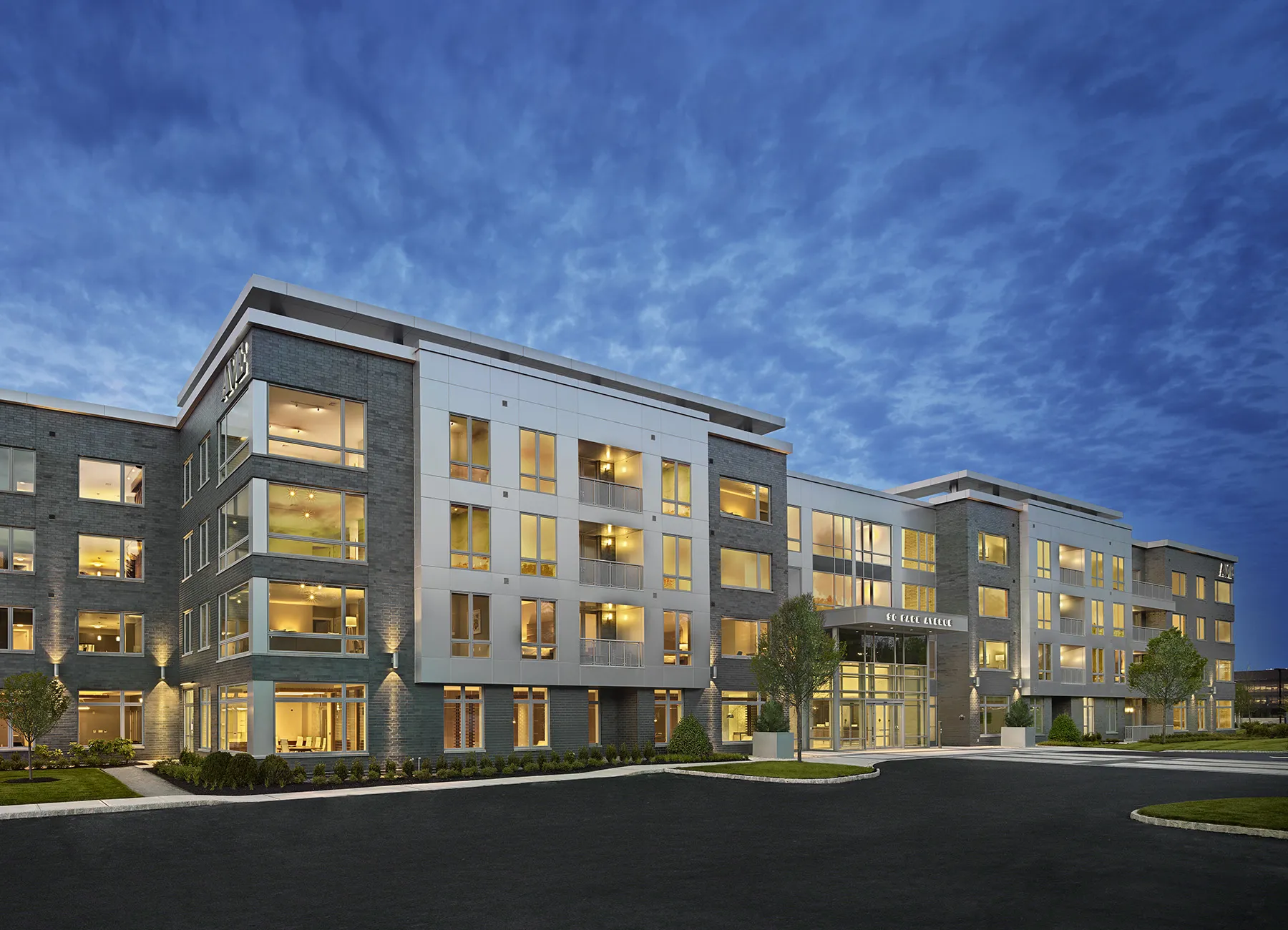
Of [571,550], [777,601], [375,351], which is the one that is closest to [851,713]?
[777,601]

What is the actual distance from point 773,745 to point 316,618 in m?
16.1

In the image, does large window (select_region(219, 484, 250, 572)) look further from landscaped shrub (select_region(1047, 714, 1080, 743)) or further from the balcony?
landscaped shrub (select_region(1047, 714, 1080, 743))

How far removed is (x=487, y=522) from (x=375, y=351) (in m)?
6.12

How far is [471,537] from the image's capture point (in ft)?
102

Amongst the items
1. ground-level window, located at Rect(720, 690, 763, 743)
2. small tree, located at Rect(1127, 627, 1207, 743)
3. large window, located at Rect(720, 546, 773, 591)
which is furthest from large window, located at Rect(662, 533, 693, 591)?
small tree, located at Rect(1127, 627, 1207, 743)

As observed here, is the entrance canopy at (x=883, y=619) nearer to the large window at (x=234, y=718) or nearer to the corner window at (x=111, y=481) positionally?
the large window at (x=234, y=718)

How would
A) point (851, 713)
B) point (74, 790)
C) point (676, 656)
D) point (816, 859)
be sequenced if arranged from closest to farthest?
point (816, 859), point (74, 790), point (676, 656), point (851, 713)

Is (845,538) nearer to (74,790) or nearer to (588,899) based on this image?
(74,790)

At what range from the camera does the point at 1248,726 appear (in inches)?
2288

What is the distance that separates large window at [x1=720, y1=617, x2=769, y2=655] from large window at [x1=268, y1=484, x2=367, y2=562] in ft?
49.0

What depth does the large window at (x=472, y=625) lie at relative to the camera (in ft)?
99.7

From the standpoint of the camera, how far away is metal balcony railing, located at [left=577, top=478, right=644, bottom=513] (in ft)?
113

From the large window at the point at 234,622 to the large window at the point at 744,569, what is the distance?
57.4 feet

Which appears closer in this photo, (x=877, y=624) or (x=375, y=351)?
(x=375, y=351)
